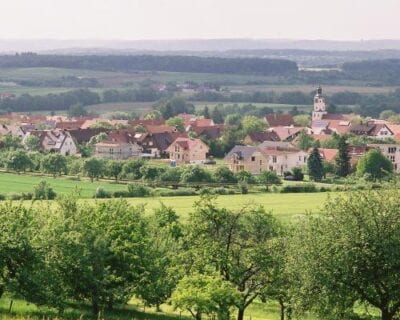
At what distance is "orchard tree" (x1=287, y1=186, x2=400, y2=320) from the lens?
25359 mm

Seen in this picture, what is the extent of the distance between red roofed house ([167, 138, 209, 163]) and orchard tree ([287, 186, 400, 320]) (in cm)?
6095

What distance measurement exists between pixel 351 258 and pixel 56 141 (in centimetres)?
7039

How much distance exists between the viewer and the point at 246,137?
100875mm

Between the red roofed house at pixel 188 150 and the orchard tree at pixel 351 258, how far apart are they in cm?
6095

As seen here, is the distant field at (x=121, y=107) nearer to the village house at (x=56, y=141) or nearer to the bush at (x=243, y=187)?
the village house at (x=56, y=141)

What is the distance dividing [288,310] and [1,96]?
454 ft

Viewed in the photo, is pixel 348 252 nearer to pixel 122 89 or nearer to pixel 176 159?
pixel 176 159

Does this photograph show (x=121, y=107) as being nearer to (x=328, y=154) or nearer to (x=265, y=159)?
(x=328, y=154)

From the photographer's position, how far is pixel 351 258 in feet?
83.4

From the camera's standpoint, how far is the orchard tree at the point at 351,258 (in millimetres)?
25359

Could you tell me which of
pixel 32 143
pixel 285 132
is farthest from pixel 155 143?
pixel 285 132

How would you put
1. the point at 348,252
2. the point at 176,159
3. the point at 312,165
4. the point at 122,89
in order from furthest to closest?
the point at 122,89 < the point at 176,159 < the point at 312,165 < the point at 348,252

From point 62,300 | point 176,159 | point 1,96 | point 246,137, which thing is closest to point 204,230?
point 62,300

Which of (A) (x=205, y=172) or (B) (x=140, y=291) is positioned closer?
(B) (x=140, y=291)
